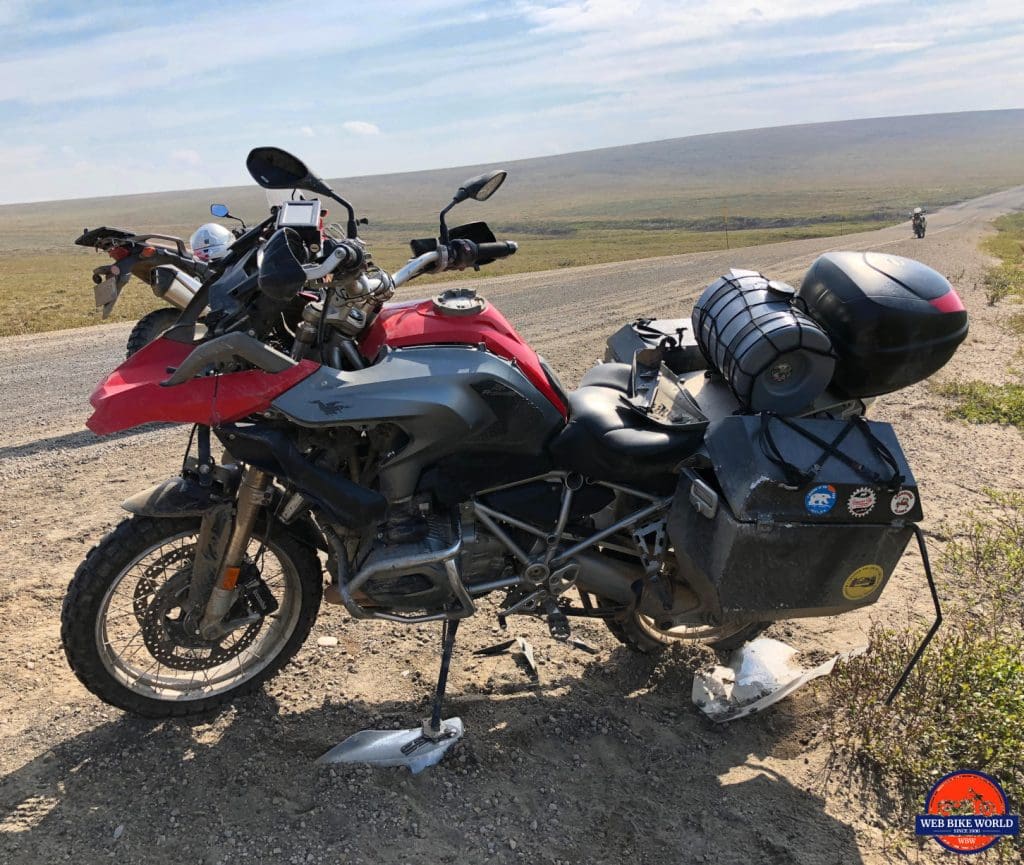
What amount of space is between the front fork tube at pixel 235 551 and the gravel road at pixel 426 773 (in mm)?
493


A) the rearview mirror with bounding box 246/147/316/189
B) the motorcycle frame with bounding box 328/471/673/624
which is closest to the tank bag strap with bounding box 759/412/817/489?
the motorcycle frame with bounding box 328/471/673/624

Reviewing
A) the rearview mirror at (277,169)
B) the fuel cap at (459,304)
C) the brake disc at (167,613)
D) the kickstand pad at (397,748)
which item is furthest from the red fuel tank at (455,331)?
the kickstand pad at (397,748)

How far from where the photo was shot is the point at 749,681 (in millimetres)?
3508

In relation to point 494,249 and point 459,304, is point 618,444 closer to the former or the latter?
point 459,304

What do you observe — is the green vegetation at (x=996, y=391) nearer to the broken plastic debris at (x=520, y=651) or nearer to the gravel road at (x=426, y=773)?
the gravel road at (x=426, y=773)

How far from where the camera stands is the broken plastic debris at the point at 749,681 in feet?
11.3

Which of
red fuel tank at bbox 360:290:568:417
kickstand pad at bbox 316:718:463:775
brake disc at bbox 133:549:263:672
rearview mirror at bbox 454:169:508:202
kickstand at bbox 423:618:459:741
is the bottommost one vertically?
kickstand pad at bbox 316:718:463:775

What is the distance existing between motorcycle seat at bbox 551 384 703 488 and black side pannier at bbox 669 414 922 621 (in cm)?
12

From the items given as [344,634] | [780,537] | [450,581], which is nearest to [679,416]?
[780,537]

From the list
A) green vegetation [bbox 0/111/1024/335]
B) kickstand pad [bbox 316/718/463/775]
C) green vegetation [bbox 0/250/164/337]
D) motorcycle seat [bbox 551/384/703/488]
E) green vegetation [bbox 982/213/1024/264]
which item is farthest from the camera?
green vegetation [bbox 982/213/1024/264]

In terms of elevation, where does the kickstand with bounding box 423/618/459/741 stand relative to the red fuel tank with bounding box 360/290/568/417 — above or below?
below

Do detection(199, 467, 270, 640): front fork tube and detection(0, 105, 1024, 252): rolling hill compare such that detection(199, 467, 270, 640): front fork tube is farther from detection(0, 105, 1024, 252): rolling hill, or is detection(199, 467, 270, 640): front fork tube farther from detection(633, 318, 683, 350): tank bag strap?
detection(0, 105, 1024, 252): rolling hill

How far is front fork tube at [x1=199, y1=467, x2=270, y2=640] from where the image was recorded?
9.58ft

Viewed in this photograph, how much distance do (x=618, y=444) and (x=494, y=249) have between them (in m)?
1.06
